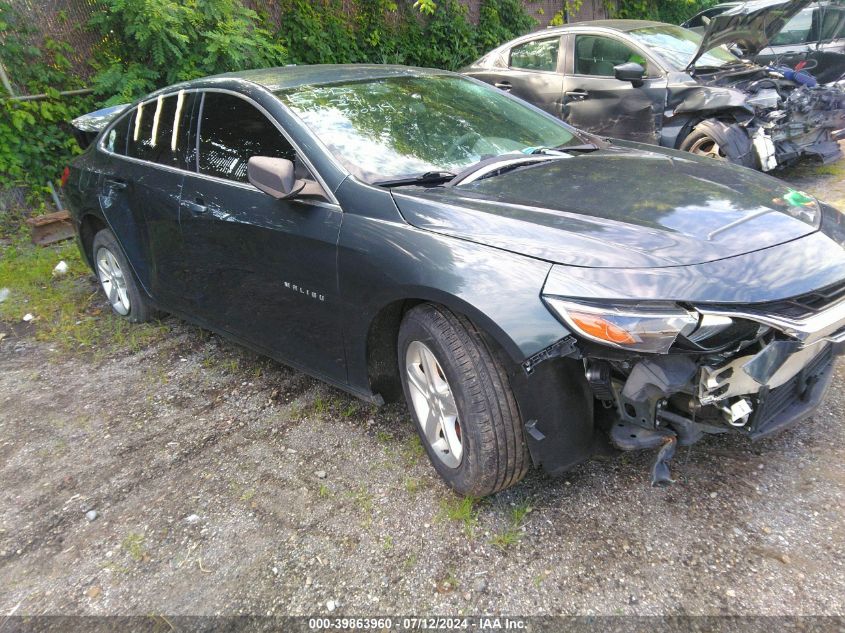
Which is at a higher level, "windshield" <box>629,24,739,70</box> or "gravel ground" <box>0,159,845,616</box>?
"windshield" <box>629,24,739,70</box>

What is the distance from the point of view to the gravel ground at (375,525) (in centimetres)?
208

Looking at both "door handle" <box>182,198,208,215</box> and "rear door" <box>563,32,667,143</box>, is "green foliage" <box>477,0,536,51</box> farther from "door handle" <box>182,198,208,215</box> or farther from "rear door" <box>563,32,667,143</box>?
"door handle" <box>182,198,208,215</box>

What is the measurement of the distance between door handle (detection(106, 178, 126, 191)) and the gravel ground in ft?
5.01

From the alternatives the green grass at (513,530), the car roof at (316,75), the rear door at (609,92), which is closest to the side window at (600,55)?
the rear door at (609,92)

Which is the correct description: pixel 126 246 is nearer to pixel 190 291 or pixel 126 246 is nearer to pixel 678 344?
pixel 190 291

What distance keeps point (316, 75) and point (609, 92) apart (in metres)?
3.95

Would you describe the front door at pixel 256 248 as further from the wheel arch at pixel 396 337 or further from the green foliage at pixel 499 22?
the green foliage at pixel 499 22

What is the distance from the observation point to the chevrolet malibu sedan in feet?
6.44

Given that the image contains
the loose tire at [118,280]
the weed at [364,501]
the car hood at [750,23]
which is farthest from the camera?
the car hood at [750,23]

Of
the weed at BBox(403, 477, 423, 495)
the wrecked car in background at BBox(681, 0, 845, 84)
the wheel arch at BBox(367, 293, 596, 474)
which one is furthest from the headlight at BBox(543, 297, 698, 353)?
the wrecked car in background at BBox(681, 0, 845, 84)

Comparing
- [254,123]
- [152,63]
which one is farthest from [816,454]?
[152,63]

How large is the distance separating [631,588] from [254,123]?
258cm

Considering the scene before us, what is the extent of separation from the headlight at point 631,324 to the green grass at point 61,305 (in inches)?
130

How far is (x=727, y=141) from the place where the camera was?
5445mm
